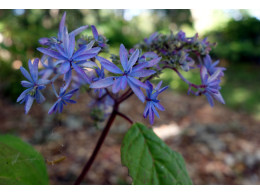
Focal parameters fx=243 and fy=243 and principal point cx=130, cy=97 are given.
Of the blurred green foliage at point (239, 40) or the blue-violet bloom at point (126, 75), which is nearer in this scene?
the blue-violet bloom at point (126, 75)

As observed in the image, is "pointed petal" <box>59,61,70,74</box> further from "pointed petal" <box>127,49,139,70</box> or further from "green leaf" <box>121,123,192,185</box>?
"green leaf" <box>121,123,192,185</box>

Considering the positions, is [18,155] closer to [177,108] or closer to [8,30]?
[177,108]

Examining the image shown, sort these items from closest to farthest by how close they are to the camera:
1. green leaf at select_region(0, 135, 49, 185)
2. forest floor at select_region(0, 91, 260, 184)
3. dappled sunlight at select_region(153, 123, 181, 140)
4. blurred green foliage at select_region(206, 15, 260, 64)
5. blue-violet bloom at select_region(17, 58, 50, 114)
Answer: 1. blue-violet bloom at select_region(17, 58, 50, 114)
2. green leaf at select_region(0, 135, 49, 185)
3. forest floor at select_region(0, 91, 260, 184)
4. dappled sunlight at select_region(153, 123, 181, 140)
5. blurred green foliage at select_region(206, 15, 260, 64)

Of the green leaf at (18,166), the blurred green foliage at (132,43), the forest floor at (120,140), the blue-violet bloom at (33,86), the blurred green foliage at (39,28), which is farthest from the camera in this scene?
the blurred green foliage at (132,43)

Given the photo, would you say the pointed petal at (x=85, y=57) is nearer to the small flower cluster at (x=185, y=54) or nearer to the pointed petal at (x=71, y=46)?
the pointed petal at (x=71, y=46)

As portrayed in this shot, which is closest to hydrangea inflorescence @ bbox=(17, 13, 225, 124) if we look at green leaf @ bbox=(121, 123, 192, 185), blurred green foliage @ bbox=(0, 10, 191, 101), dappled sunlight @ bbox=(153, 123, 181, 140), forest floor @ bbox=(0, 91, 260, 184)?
green leaf @ bbox=(121, 123, 192, 185)

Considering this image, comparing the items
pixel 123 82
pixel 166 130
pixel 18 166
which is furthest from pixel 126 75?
pixel 166 130

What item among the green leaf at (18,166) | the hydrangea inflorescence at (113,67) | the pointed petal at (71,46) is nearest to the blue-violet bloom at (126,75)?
the hydrangea inflorescence at (113,67)
